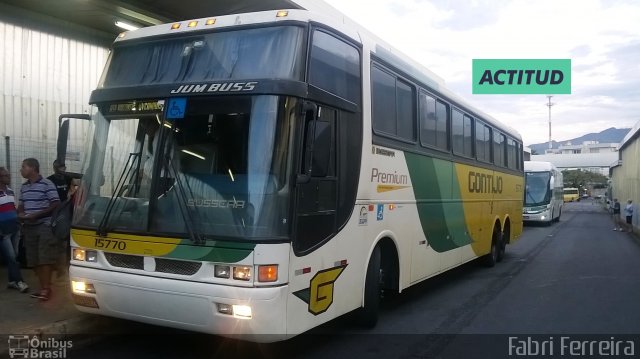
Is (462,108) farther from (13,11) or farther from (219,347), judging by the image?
(13,11)

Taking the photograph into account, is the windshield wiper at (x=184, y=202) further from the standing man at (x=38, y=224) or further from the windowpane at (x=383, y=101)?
the standing man at (x=38, y=224)

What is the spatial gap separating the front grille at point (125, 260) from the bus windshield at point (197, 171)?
0.81ft

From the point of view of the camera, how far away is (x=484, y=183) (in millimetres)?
11930

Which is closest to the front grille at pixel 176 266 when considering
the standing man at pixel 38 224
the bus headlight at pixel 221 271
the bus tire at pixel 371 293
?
the bus headlight at pixel 221 271

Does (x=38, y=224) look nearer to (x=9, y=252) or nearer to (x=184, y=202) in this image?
(x=9, y=252)

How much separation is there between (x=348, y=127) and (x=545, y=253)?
490 inches

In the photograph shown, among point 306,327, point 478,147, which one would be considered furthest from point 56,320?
point 478,147

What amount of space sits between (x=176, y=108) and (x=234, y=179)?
91 centimetres

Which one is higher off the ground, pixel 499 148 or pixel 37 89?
pixel 37 89

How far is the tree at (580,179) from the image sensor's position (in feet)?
370

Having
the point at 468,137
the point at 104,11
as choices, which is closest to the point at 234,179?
the point at 104,11

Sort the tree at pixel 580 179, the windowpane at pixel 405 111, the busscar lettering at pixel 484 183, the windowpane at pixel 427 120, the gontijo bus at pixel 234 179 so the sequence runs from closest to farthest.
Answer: the gontijo bus at pixel 234 179 < the windowpane at pixel 405 111 < the windowpane at pixel 427 120 < the busscar lettering at pixel 484 183 < the tree at pixel 580 179

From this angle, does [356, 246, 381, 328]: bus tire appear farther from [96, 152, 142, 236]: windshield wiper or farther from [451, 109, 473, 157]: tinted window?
[451, 109, 473, 157]: tinted window

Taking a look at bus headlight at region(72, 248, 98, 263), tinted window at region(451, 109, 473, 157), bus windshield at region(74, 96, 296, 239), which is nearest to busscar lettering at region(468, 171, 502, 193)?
tinted window at region(451, 109, 473, 157)
